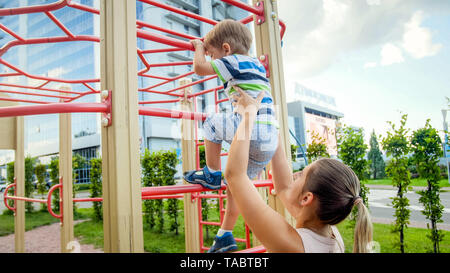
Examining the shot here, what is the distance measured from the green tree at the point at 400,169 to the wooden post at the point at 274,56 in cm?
325

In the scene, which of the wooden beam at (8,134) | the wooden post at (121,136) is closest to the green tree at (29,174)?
the wooden beam at (8,134)

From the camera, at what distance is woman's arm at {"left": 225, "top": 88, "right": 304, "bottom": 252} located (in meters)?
0.85

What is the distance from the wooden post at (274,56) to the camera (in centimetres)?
159

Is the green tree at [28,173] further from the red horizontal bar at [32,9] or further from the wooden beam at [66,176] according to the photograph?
the red horizontal bar at [32,9]

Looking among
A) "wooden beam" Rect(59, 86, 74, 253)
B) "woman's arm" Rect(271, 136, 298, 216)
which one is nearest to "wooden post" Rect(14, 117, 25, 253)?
"wooden beam" Rect(59, 86, 74, 253)

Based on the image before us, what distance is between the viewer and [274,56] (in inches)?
63.9

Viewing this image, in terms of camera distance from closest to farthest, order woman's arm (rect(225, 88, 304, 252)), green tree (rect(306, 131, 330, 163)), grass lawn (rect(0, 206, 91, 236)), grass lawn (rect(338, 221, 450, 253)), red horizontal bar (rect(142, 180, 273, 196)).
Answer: woman's arm (rect(225, 88, 304, 252))
red horizontal bar (rect(142, 180, 273, 196))
grass lawn (rect(338, 221, 450, 253))
green tree (rect(306, 131, 330, 163))
grass lawn (rect(0, 206, 91, 236))

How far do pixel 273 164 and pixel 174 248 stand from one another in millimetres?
4854

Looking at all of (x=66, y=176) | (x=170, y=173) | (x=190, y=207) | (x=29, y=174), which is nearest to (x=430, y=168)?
(x=190, y=207)

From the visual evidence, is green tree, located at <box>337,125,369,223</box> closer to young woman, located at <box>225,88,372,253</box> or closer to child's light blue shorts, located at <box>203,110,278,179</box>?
child's light blue shorts, located at <box>203,110,278,179</box>

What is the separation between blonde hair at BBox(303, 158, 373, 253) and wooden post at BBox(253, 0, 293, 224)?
63cm

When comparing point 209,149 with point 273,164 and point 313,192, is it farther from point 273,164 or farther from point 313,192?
point 313,192

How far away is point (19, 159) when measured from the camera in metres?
4.27
